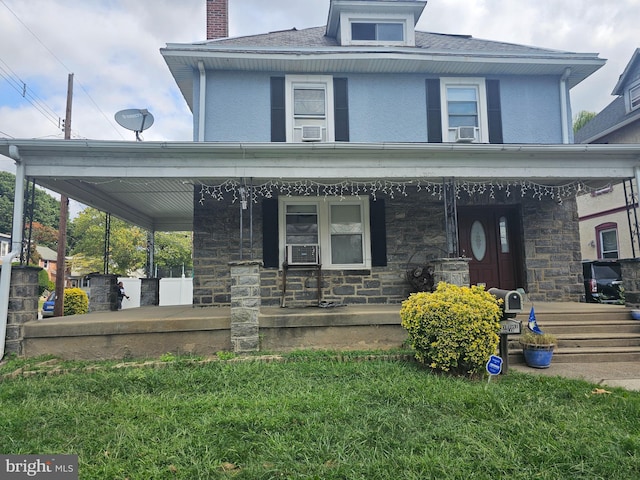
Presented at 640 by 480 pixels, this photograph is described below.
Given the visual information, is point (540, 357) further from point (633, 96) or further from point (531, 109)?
point (633, 96)

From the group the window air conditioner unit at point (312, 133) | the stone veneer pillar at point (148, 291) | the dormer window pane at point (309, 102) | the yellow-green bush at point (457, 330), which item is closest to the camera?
the yellow-green bush at point (457, 330)

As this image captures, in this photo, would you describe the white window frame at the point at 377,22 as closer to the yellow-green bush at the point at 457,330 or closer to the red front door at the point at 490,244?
the red front door at the point at 490,244

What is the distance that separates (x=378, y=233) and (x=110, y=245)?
19.1 m

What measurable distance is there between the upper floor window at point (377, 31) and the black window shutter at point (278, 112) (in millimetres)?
2269

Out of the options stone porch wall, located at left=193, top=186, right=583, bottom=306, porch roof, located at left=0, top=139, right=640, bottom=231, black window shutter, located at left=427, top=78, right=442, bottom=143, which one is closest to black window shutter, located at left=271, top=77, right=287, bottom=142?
stone porch wall, located at left=193, top=186, right=583, bottom=306

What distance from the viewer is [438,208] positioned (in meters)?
7.51

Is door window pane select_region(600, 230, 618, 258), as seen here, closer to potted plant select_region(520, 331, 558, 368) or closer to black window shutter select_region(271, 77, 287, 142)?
potted plant select_region(520, 331, 558, 368)

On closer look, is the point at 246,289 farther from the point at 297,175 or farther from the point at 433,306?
the point at 433,306

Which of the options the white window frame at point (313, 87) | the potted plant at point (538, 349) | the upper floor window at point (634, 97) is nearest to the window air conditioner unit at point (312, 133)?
the white window frame at point (313, 87)

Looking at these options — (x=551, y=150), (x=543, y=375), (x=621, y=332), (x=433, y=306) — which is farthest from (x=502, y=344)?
(x=551, y=150)

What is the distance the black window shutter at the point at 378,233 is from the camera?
724 cm

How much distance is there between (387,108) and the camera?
25.8 feet

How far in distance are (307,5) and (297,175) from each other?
8.54 m

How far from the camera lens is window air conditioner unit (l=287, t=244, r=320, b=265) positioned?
7.15m
